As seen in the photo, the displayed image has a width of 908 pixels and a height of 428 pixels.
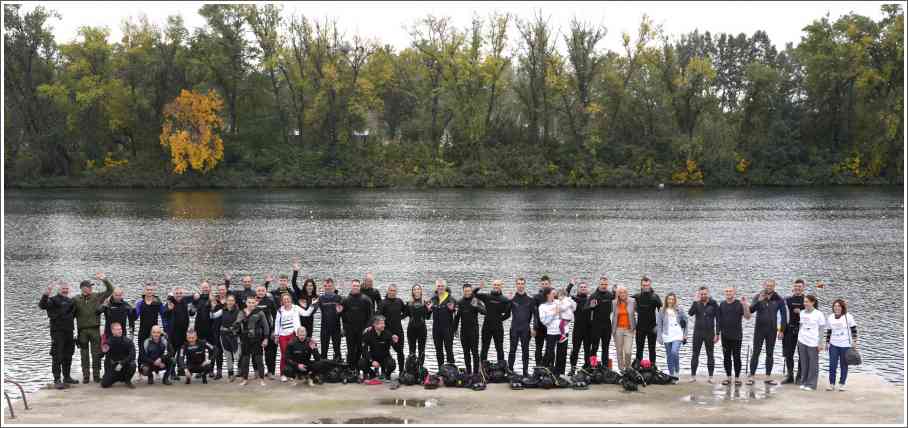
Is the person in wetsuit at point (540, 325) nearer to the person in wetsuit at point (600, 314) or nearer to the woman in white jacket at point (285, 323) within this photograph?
the person in wetsuit at point (600, 314)

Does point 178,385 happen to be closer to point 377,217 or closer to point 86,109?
point 377,217

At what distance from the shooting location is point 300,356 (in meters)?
17.0

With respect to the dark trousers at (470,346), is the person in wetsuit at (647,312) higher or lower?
higher

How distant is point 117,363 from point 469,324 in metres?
6.35

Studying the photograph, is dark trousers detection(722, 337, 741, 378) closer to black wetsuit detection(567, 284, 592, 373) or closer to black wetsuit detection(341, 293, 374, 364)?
black wetsuit detection(567, 284, 592, 373)

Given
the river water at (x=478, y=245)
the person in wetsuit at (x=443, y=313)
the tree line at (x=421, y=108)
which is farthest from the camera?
the tree line at (x=421, y=108)

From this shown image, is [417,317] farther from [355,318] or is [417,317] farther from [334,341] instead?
[334,341]

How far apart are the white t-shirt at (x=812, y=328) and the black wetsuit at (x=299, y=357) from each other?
28.8ft

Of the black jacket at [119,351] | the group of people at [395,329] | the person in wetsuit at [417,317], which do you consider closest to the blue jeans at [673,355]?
the group of people at [395,329]

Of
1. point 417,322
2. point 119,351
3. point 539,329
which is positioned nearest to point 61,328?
point 119,351

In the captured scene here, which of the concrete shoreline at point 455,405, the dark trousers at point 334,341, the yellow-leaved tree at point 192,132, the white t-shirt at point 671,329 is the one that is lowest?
the concrete shoreline at point 455,405

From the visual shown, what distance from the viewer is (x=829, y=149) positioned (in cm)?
8312

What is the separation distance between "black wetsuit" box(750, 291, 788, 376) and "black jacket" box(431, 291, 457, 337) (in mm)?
5550

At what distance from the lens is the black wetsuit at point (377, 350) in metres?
17.2
